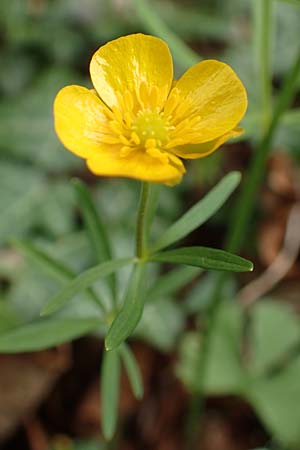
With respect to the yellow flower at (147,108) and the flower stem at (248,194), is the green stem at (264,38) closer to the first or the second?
the flower stem at (248,194)

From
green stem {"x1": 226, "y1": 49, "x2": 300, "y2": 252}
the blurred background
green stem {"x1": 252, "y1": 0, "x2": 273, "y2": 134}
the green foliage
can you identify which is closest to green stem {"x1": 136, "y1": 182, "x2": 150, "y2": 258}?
green stem {"x1": 226, "y1": 49, "x2": 300, "y2": 252}

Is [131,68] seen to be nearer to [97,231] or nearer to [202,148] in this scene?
[202,148]

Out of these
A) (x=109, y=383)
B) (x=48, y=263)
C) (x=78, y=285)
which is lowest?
(x=109, y=383)

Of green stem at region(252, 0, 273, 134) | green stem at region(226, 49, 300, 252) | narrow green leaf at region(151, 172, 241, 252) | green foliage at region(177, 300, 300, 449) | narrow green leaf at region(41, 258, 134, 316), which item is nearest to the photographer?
narrow green leaf at region(41, 258, 134, 316)

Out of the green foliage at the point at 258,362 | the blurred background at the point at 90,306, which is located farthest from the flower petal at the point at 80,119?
the green foliage at the point at 258,362

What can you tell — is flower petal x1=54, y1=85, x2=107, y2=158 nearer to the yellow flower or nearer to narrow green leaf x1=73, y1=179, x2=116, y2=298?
the yellow flower

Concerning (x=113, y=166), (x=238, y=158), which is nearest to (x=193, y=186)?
(x=238, y=158)

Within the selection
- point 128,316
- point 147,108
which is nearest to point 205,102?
point 147,108
